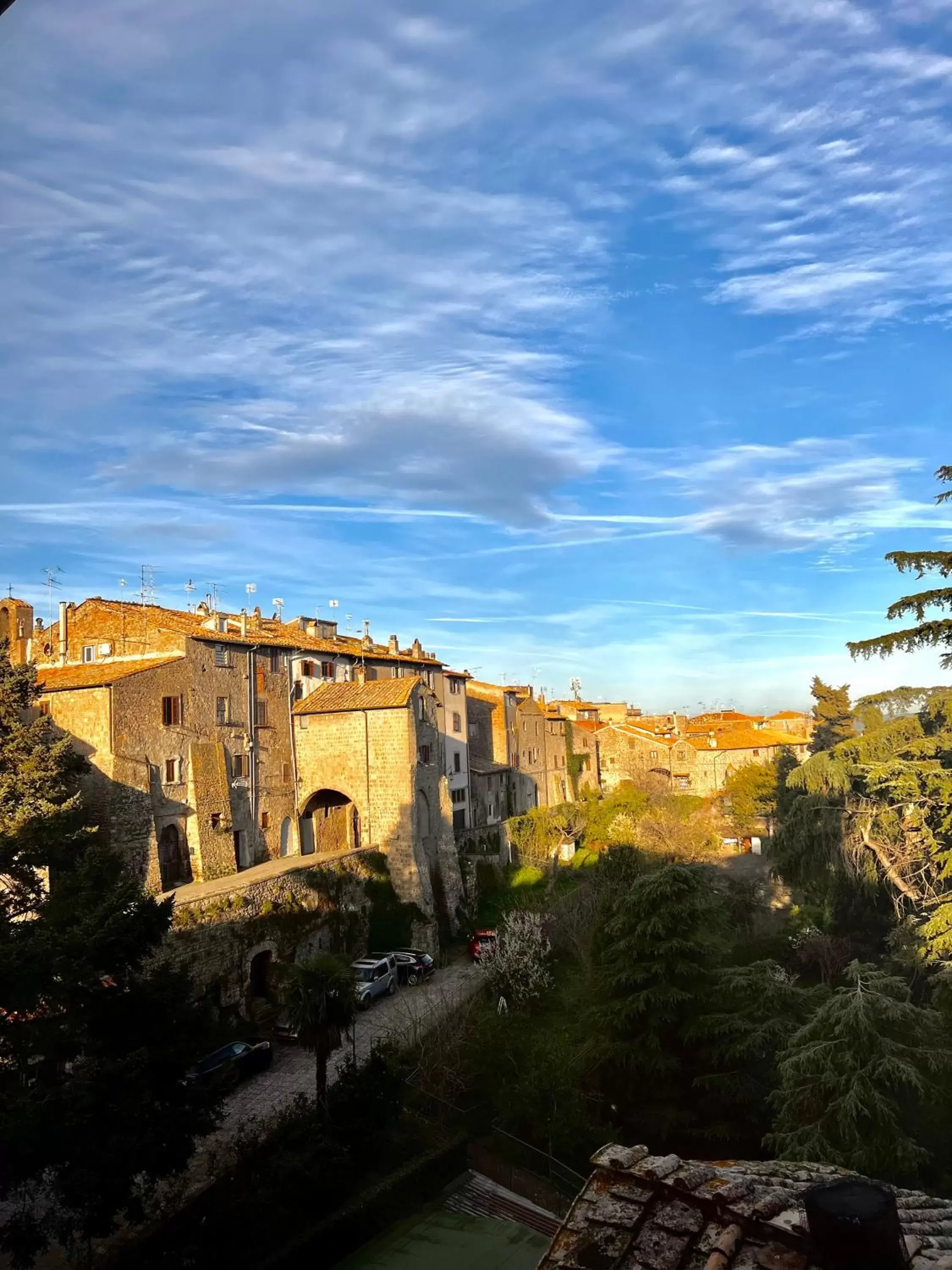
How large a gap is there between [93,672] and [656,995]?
852 inches

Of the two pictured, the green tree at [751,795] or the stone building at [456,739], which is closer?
the stone building at [456,739]

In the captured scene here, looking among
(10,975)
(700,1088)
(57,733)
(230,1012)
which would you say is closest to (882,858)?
(700,1088)

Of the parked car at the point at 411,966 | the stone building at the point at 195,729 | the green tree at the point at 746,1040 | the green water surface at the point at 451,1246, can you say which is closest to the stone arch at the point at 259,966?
the stone building at the point at 195,729

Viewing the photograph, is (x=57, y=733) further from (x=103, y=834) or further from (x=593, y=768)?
(x=593, y=768)

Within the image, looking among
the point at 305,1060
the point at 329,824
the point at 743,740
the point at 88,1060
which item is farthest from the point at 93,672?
the point at 743,740

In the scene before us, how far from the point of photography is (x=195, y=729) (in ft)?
107

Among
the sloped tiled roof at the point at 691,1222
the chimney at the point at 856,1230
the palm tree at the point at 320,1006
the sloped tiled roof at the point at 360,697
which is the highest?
the sloped tiled roof at the point at 360,697

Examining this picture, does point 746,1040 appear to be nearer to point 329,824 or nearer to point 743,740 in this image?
point 329,824

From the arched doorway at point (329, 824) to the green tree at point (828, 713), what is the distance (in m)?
34.1

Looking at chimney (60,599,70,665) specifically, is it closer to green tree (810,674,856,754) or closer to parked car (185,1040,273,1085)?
parked car (185,1040,273,1085)

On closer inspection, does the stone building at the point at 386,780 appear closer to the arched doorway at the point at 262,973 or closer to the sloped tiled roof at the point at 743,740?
the arched doorway at the point at 262,973

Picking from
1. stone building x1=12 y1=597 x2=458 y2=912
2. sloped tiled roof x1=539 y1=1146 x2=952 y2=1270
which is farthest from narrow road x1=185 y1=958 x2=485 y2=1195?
sloped tiled roof x1=539 y1=1146 x2=952 y2=1270

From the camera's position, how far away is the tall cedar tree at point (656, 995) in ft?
78.5

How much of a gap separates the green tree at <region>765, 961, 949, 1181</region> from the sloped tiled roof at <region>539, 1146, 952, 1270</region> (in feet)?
33.4
